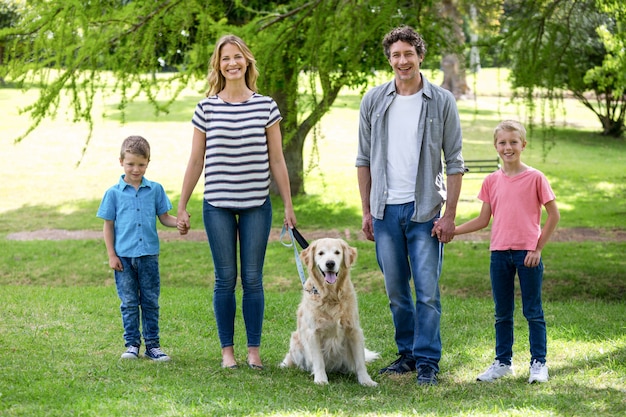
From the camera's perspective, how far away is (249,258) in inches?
225

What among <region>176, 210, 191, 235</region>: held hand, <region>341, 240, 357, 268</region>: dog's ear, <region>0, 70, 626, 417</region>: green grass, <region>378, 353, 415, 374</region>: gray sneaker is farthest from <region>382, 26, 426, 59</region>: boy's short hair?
<region>378, 353, 415, 374</region>: gray sneaker

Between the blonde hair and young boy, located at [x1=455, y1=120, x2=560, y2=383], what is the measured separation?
1692 mm

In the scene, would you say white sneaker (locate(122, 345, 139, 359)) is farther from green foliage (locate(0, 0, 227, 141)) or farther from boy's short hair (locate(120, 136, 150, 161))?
green foliage (locate(0, 0, 227, 141))

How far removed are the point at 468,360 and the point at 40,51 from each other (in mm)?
4280

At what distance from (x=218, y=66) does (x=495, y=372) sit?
9.03 ft

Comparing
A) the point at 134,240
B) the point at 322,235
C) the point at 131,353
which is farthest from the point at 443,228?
the point at 322,235

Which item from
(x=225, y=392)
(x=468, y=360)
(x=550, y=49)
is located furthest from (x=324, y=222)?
(x=225, y=392)

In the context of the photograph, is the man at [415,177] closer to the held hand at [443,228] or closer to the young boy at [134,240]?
the held hand at [443,228]

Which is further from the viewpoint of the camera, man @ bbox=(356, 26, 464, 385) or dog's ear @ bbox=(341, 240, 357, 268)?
dog's ear @ bbox=(341, 240, 357, 268)

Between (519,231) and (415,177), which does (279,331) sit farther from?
(519,231)

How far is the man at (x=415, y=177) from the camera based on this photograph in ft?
17.4

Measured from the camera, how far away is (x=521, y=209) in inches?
212

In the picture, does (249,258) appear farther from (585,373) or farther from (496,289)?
(585,373)

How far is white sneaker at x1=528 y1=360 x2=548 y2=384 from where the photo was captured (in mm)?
5367
